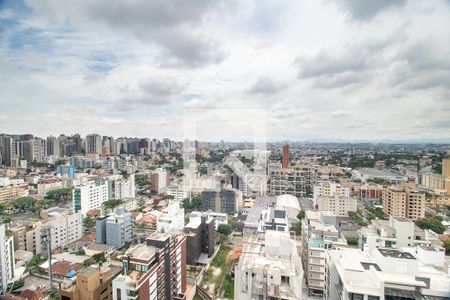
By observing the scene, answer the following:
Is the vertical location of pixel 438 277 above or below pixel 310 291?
above

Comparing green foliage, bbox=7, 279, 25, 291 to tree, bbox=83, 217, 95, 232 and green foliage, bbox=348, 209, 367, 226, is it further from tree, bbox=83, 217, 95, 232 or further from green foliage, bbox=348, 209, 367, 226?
green foliage, bbox=348, 209, 367, 226

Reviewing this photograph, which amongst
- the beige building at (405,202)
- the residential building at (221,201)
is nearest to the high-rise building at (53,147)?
the residential building at (221,201)

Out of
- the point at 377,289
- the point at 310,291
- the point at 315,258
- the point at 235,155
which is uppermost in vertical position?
the point at 235,155

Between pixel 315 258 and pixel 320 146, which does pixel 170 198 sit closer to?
pixel 320 146

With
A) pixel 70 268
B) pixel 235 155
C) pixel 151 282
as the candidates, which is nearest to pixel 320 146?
pixel 235 155

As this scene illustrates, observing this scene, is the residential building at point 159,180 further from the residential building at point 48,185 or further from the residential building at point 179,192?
the residential building at point 48,185

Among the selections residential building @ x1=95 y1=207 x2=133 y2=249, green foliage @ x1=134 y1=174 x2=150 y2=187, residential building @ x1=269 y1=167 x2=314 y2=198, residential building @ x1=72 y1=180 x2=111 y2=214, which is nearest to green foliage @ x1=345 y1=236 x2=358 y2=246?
residential building @ x1=269 y1=167 x2=314 y2=198

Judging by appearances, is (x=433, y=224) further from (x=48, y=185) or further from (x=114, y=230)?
(x=48, y=185)
